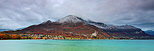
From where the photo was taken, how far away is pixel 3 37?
13200 centimetres

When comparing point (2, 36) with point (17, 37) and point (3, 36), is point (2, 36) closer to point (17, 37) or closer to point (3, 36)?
point (3, 36)

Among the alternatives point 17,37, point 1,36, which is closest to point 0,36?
point 1,36

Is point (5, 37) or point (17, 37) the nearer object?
point (5, 37)

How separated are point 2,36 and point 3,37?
147 centimetres

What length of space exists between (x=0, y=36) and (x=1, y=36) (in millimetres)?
930

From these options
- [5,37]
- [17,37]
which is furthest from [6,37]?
A: [17,37]

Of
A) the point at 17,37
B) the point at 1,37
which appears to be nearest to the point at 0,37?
the point at 1,37

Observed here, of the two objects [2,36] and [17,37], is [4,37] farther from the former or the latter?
[17,37]

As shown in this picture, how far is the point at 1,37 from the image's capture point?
130000 millimetres

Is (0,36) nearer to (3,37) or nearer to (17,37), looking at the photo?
(3,37)

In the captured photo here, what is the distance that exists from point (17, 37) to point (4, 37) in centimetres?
1671

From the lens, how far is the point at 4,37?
13312cm

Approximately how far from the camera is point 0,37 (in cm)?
12950

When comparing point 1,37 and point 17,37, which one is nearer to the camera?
point 1,37
